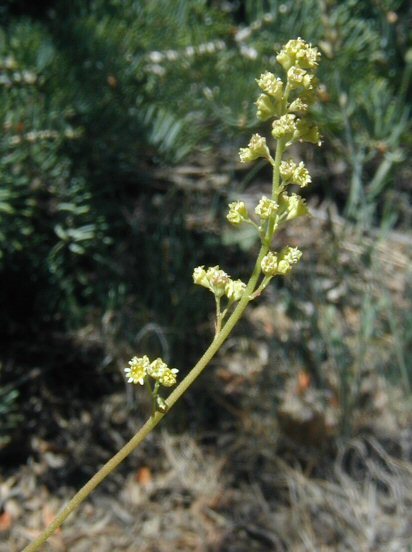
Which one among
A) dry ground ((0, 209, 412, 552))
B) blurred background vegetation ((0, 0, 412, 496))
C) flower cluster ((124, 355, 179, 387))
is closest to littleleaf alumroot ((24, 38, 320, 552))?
flower cluster ((124, 355, 179, 387))

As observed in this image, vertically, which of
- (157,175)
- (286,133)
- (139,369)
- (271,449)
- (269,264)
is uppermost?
(286,133)

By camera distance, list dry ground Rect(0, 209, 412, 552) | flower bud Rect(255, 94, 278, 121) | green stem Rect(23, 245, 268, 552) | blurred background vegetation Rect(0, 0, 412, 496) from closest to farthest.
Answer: green stem Rect(23, 245, 268, 552) → flower bud Rect(255, 94, 278, 121) → blurred background vegetation Rect(0, 0, 412, 496) → dry ground Rect(0, 209, 412, 552)

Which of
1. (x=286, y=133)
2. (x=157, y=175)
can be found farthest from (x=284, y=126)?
(x=157, y=175)

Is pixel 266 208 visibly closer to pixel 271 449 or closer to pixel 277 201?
pixel 277 201

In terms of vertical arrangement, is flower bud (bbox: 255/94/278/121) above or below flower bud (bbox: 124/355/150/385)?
above

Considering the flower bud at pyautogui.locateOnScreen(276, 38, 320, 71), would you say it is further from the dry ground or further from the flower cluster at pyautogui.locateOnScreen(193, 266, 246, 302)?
the dry ground

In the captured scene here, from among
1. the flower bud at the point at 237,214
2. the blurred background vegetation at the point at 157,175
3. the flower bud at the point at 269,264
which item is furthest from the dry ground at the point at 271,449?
the flower bud at the point at 269,264

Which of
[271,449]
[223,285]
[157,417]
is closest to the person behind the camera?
[157,417]

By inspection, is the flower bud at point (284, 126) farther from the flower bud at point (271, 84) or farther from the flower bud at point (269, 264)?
the flower bud at point (269, 264)

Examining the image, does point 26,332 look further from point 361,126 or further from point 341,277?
point 361,126
